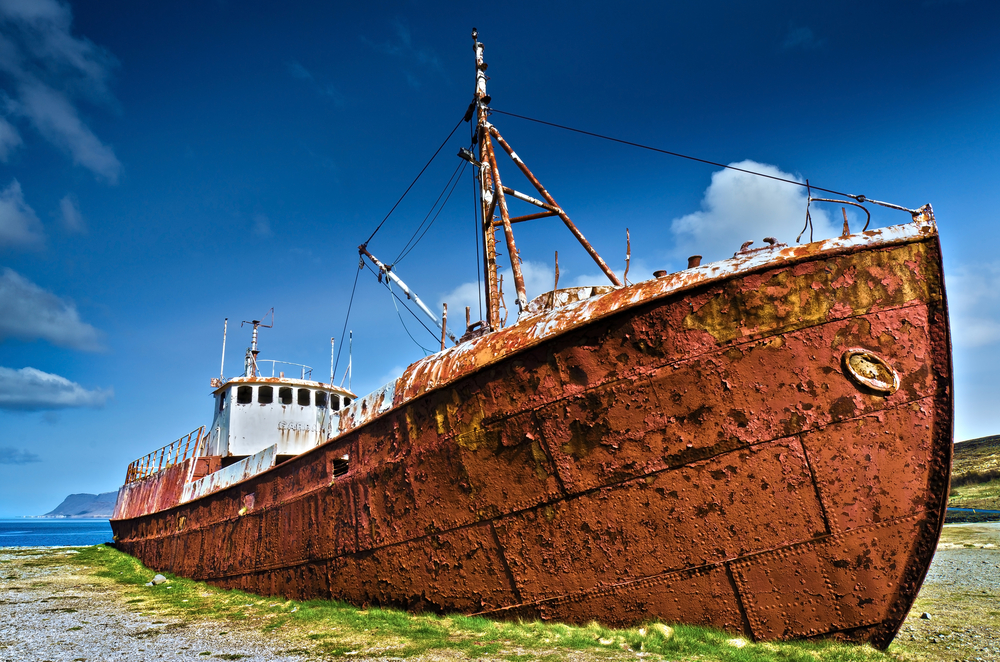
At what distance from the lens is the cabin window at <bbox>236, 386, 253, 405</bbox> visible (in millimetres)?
12078

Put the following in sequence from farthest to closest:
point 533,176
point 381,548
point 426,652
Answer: point 533,176, point 381,548, point 426,652

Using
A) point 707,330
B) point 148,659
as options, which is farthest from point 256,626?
point 707,330

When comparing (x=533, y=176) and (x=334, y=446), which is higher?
(x=533, y=176)

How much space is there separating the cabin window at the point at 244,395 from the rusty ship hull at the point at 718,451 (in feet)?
27.5

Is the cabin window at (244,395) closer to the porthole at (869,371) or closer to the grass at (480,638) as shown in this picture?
the grass at (480,638)

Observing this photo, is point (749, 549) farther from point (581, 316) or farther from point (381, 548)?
point (381, 548)

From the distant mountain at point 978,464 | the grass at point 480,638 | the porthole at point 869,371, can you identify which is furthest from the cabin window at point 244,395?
the distant mountain at point 978,464

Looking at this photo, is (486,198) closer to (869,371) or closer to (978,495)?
(869,371)

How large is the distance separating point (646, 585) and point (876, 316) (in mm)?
2879

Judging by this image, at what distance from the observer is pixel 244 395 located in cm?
1214

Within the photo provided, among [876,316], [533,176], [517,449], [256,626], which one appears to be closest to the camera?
[876,316]

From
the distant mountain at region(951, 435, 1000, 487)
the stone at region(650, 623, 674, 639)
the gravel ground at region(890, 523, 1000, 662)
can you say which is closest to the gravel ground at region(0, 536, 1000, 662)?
the gravel ground at region(890, 523, 1000, 662)

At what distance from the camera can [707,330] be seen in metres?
4.49

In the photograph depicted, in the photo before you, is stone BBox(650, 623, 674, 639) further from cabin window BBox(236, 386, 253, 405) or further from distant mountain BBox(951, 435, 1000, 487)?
distant mountain BBox(951, 435, 1000, 487)
